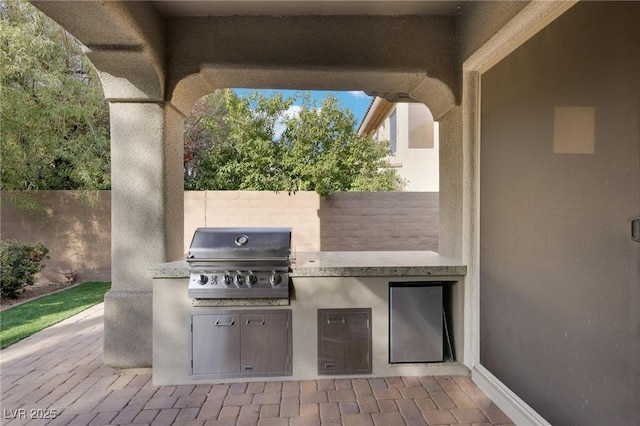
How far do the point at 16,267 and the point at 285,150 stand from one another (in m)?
5.52

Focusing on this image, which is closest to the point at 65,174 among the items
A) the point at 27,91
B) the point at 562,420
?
the point at 27,91

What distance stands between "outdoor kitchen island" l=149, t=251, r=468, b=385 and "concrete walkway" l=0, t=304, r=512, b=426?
10cm

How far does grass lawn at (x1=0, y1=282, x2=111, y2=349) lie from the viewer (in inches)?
169

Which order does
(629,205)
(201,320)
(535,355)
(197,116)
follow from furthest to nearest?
(197,116) → (201,320) → (535,355) → (629,205)

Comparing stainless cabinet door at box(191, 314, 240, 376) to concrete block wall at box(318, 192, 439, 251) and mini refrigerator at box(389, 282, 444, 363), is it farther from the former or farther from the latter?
concrete block wall at box(318, 192, 439, 251)

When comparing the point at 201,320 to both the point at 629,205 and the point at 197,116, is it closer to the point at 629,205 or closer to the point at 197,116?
the point at 629,205

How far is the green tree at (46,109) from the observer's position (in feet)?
18.3

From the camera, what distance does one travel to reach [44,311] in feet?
17.0

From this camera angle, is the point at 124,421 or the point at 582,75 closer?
the point at 582,75

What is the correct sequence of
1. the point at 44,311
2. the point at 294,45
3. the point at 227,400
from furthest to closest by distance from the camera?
the point at 44,311 < the point at 294,45 < the point at 227,400

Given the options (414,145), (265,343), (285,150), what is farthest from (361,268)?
(414,145)

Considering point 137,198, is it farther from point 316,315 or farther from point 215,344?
point 316,315

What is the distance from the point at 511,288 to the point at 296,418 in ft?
6.28

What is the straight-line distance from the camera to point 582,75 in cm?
194
